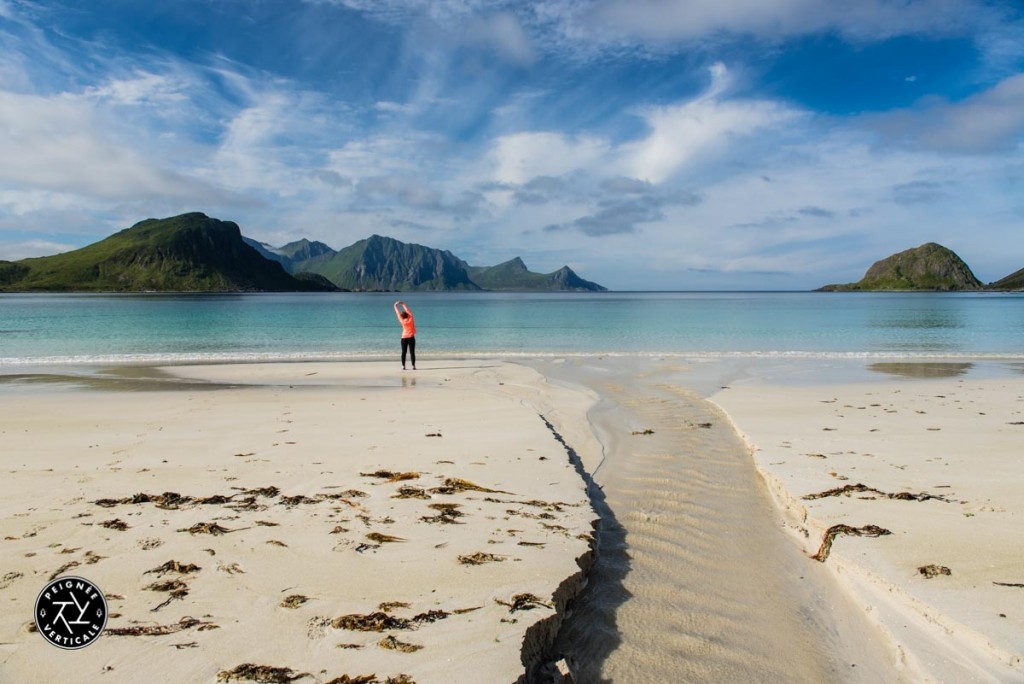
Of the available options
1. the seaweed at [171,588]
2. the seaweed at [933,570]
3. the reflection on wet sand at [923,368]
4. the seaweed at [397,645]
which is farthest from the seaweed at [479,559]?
the reflection on wet sand at [923,368]

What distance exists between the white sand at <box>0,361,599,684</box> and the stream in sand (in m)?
0.55

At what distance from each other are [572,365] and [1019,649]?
2126 cm

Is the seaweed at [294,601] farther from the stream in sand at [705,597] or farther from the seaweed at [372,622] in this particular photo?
the stream in sand at [705,597]

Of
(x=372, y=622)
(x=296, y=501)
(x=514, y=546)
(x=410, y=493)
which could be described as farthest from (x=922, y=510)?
(x=296, y=501)

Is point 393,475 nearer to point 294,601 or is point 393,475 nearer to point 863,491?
point 294,601

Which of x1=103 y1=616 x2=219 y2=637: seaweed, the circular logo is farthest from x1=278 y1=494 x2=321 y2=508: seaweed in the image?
x1=103 y1=616 x2=219 y2=637: seaweed

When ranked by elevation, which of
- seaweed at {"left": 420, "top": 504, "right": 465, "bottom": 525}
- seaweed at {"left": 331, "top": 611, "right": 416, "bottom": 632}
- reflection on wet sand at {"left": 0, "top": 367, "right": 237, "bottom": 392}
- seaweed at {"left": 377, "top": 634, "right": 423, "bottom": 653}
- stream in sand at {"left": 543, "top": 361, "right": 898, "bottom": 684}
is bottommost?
stream in sand at {"left": 543, "top": 361, "right": 898, "bottom": 684}

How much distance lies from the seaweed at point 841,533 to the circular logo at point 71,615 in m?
7.14

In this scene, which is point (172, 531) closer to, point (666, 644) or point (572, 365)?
point (666, 644)

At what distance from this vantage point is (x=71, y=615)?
4559mm

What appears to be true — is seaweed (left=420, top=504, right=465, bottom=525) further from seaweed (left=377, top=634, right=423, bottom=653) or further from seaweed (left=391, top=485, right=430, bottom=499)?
seaweed (left=377, top=634, right=423, bottom=653)

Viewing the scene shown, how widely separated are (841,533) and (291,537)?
20.8ft

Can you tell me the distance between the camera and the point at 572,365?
25719mm

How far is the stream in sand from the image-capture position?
475 cm
